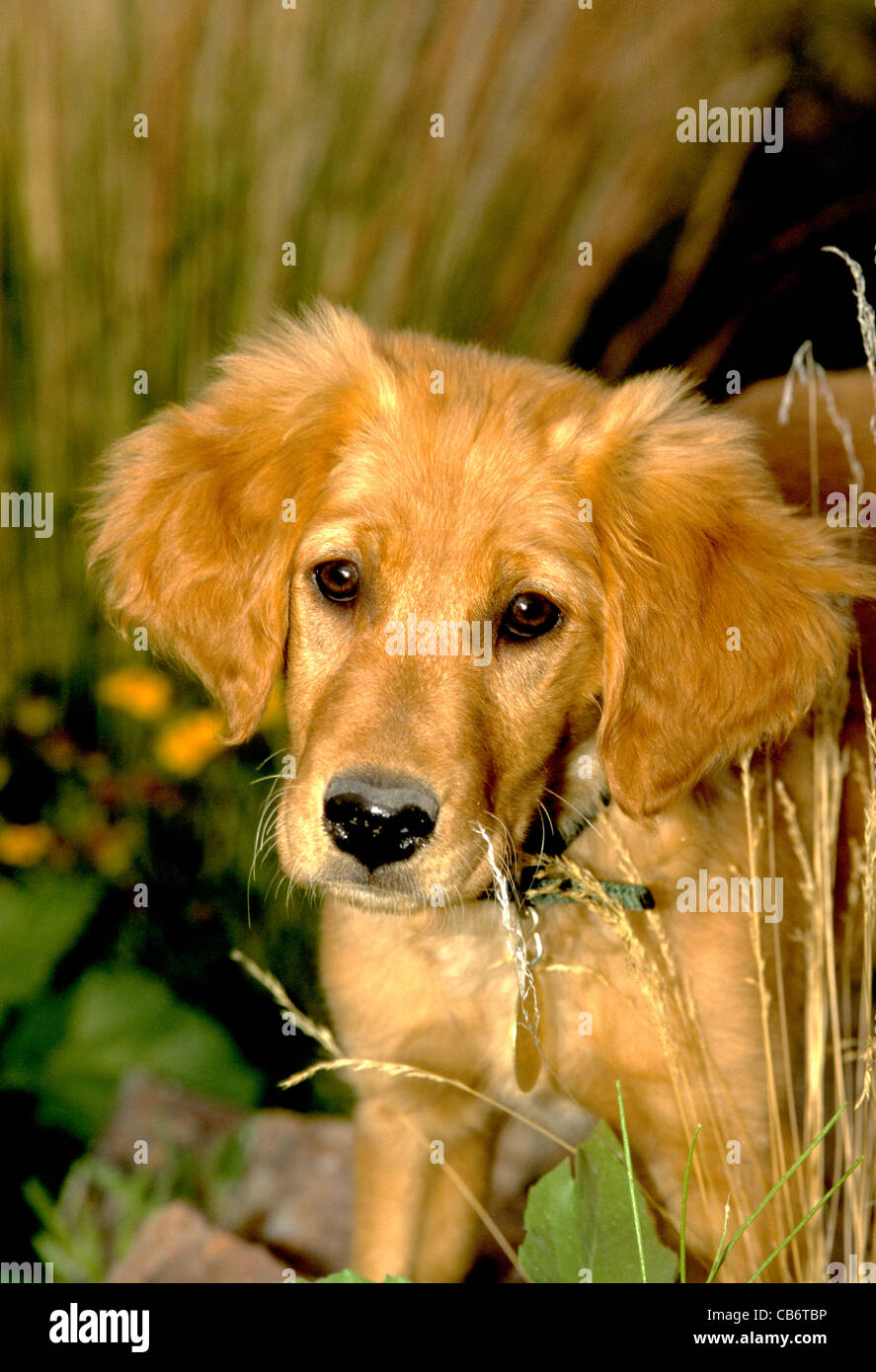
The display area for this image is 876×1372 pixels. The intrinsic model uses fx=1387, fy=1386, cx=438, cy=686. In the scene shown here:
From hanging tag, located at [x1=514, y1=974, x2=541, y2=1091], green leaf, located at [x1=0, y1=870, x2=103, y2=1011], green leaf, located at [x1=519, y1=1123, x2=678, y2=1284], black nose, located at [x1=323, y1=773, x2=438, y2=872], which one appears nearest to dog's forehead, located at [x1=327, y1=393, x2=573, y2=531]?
black nose, located at [x1=323, y1=773, x2=438, y2=872]

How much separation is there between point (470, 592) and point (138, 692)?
5.78 feet

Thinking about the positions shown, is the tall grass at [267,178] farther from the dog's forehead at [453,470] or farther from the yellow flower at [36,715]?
the dog's forehead at [453,470]

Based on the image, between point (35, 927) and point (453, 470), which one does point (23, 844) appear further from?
point (453, 470)

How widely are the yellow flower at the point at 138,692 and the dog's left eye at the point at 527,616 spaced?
1.71m

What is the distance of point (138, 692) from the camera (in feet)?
12.1

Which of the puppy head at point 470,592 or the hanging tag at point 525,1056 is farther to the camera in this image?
the hanging tag at point 525,1056

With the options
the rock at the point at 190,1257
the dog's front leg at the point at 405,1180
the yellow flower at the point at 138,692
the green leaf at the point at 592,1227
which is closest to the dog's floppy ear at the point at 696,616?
the green leaf at the point at 592,1227

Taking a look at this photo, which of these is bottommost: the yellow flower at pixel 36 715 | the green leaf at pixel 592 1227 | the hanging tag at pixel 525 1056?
the green leaf at pixel 592 1227

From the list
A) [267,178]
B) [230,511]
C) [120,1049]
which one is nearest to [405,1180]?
[120,1049]

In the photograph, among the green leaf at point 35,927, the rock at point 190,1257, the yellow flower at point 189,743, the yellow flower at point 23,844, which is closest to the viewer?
the rock at point 190,1257

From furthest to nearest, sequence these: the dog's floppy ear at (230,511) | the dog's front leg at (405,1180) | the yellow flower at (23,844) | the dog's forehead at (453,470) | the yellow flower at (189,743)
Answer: the yellow flower at (189,743) → the yellow flower at (23,844) → the dog's front leg at (405,1180) → the dog's floppy ear at (230,511) → the dog's forehead at (453,470)

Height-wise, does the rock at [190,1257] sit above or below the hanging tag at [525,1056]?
below

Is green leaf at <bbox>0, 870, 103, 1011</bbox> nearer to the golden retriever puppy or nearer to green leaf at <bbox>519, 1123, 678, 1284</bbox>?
the golden retriever puppy

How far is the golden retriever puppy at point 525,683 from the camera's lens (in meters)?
2.11
